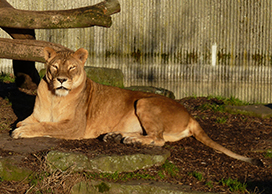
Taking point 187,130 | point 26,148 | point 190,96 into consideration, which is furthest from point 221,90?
point 26,148

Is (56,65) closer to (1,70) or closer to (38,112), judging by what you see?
(38,112)

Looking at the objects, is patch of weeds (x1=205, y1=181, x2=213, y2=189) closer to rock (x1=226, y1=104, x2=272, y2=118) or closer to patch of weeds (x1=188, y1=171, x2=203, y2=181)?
patch of weeds (x1=188, y1=171, x2=203, y2=181)

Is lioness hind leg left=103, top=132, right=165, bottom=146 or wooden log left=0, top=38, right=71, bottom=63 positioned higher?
wooden log left=0, top=38, right=71, bottom=63

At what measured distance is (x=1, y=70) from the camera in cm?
971

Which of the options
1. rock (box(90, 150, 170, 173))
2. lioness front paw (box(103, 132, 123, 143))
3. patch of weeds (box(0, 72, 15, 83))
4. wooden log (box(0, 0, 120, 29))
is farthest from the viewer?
patch of weeds (box(0, 72, 15, 83))

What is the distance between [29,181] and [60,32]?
6247 millimetres

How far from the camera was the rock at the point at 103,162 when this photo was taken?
415 centimetres

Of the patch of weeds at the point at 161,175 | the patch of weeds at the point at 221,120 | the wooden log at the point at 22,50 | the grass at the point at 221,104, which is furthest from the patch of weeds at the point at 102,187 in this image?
the grass at the point at 221,104

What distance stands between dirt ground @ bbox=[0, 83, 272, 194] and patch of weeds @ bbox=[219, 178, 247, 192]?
0.12 feet

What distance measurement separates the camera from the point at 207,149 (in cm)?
554

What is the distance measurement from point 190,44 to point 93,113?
4575 mm

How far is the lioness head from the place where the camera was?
5.07 m

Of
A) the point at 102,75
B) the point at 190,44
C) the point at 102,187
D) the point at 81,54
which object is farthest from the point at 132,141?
the point at 190,44

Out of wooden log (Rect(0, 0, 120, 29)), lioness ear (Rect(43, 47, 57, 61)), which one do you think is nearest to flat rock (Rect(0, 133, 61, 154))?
lioness ear (Rect(43, 47, 57, 61))
